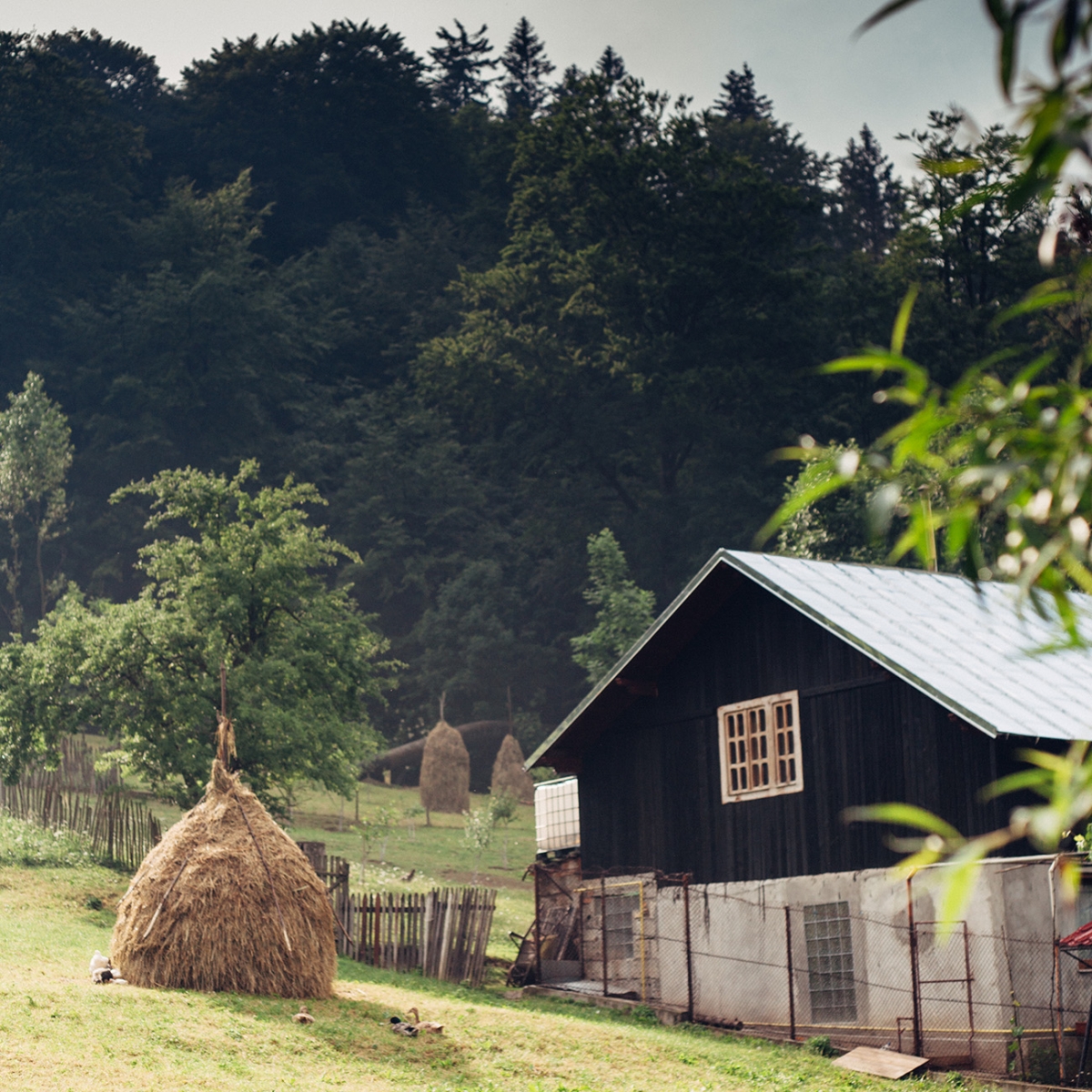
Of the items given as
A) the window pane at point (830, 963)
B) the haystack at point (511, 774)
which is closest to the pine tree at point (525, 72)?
the haystack at point (511, 774)

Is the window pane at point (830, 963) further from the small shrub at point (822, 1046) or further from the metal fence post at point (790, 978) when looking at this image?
the small shrub at point (822, 1046)

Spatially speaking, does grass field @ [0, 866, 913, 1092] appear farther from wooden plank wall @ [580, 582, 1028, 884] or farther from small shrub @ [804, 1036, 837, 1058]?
wooden plank wall @ [580, 582, 1028, 884]

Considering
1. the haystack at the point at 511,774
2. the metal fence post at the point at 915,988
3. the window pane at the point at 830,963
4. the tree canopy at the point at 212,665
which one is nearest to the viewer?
the metal fence post at the point at 915,988

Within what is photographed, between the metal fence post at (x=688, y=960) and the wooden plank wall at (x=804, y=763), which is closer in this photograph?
the wooden plank wall at (x=804, y=763)

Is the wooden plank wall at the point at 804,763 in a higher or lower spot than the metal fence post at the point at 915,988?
higher

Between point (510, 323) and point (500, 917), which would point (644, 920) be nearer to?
point (500, 917)

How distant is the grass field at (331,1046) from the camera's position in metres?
14.6

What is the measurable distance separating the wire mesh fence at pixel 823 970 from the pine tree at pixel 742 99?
68487 millimetres

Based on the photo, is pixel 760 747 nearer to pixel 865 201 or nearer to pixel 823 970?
pixel 823 970

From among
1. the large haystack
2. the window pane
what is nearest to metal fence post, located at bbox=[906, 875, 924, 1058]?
the window pane

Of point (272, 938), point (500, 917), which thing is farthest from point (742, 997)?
point (500, 917)

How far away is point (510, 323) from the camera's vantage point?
6769cm

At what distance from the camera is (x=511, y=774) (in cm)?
5109

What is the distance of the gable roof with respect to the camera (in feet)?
65.4
